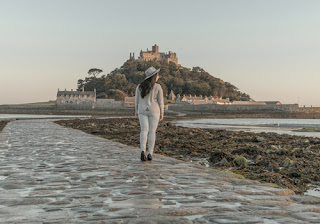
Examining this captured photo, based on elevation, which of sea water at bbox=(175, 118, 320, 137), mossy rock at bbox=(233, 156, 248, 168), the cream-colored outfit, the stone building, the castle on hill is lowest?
sea water at bbox=(175, 118, 320, 137)

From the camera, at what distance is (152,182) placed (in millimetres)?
5453

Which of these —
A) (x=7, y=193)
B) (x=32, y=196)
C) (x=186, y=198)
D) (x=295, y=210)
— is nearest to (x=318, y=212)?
(x=295, y=210)

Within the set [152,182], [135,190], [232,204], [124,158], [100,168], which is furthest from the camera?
[124,158]

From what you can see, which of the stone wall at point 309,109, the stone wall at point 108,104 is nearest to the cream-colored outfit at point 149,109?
the stone wall at point 309,109

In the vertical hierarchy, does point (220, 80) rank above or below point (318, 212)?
above

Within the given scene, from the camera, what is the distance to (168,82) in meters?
152

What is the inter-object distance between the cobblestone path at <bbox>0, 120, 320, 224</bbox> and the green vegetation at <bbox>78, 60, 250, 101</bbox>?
401 feet

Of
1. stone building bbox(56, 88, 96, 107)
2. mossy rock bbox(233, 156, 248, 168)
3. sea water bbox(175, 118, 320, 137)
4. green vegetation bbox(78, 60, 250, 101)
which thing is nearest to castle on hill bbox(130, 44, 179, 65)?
green vegetation bbox(78, 60, 250, 101)

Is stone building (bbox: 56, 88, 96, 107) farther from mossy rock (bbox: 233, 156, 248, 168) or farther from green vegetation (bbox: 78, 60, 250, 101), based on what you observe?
mossy rock (bbox: 233, 156, 248, 168)

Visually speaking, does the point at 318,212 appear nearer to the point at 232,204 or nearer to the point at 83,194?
the point at 232,204

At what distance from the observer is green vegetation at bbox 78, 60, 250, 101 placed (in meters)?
142

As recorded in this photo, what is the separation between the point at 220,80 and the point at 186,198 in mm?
165411

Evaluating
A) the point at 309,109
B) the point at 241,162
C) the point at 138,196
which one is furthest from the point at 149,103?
the point at 309,109

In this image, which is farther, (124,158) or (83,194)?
(124,158)
